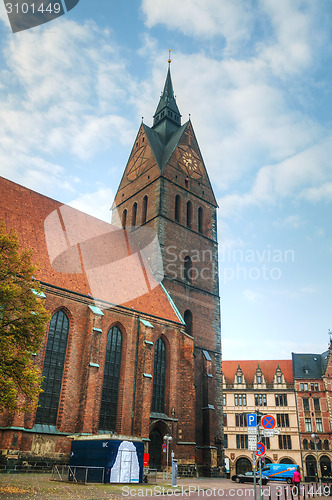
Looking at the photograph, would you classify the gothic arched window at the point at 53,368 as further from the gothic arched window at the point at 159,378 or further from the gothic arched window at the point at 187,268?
the gothic arched window at the point at 187,268

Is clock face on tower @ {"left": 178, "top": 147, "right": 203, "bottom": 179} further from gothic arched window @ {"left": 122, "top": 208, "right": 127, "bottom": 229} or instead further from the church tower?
gothic arched window @ {"left": 122, "top": 208, "right": 127, "bottom": 229}

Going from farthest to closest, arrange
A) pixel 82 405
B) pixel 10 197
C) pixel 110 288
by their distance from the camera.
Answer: pixel 110 288, pixel 10 197, pixel 82 405

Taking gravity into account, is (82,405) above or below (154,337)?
below

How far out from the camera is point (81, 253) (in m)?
26.0

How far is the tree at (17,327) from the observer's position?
13.6 metres

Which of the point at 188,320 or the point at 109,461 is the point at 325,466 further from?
the point at 109,461

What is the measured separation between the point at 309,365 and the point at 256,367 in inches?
277

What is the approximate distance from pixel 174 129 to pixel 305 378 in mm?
33471

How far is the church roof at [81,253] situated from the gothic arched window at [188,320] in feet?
7.57

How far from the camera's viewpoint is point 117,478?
17.7 metres

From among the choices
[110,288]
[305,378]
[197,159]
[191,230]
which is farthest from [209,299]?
[305,378]

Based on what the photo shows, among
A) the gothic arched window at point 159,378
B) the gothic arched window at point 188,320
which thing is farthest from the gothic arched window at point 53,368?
the gothic arched window at point 188,320

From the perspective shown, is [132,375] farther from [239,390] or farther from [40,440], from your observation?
[239,390]

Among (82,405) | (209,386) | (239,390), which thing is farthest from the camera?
(239,390)
